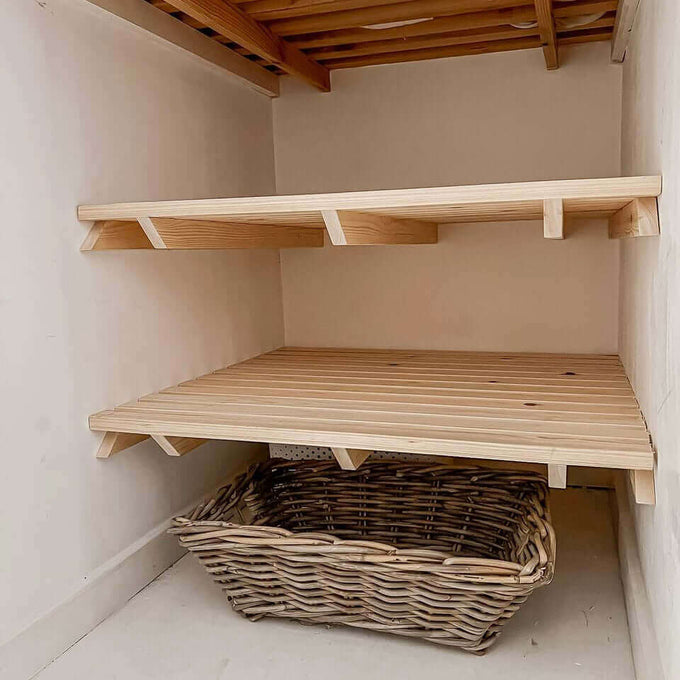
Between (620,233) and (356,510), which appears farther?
(356,510)

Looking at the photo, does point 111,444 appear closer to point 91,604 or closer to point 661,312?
point 91,604

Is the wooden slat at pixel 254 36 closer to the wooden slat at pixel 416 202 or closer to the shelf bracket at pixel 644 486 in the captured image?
the wooden slat at pixel 416 202

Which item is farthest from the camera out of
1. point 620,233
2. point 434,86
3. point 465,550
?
point 434,86

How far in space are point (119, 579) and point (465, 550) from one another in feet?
2.69

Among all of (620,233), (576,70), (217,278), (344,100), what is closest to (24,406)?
(217,278)

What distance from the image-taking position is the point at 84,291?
1529 mm

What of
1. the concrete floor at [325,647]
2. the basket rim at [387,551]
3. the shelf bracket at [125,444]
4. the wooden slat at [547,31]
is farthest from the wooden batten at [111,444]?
the wooden slat at [547,31]

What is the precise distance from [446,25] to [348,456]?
1229mm

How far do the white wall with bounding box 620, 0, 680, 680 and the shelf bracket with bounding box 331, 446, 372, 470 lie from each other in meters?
0.54

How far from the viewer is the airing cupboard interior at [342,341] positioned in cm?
133

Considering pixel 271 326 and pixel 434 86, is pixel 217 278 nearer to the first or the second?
pixel 271 326

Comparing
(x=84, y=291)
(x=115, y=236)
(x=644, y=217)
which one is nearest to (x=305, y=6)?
(x=115, y=236)

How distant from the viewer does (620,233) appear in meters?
1.62

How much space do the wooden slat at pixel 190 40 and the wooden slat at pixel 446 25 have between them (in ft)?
0.59
